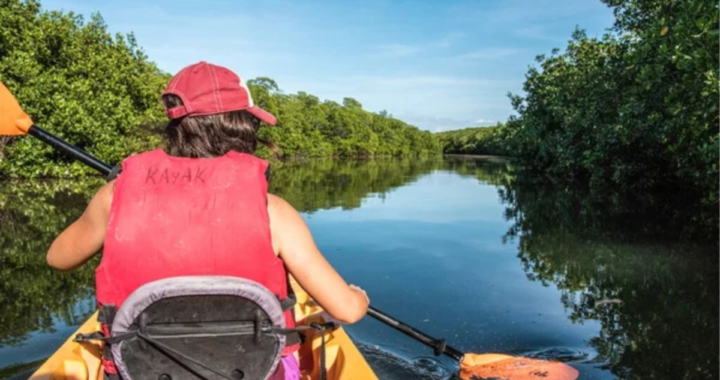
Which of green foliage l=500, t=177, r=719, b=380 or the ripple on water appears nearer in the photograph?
the ripple on water

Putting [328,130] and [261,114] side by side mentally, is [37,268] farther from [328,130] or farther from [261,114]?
[328,130]

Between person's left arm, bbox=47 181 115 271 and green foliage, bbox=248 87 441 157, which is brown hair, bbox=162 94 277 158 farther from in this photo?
green foliage, bbox=248 87 441 157

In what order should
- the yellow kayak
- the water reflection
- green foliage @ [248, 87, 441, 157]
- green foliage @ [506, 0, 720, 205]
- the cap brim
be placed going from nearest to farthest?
1. the cap brim
2. the yellow kayak
3. the water reflection
4. green foliage @ [506, 0, 720, 205]
5. green foliage @ [248, 87, 441, 157]

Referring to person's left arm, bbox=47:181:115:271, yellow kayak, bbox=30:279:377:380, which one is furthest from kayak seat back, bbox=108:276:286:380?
yellow kayak, bbox=30:279:377:380

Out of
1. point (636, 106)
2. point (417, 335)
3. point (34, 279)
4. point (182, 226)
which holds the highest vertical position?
point (636, 106)

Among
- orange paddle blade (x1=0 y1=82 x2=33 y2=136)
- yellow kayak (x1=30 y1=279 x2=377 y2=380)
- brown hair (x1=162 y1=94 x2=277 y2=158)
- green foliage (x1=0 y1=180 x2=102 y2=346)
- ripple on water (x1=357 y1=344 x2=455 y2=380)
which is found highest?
orange paddle blade (x1=0 y1=82 x2=33 y2=136)

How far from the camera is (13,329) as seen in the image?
4.61 metres

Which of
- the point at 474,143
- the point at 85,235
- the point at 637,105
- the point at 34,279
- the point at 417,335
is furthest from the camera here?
the point at 474,143

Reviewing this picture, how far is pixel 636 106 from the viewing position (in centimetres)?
1246

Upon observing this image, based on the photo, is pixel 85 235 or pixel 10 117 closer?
pixel 85 235

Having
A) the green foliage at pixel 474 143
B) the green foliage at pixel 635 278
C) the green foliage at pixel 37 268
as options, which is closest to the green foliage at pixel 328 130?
the green foliage at pixel 474 143

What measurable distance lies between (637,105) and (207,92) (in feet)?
41.9

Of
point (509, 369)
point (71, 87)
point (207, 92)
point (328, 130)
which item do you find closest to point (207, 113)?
point (207, 92)

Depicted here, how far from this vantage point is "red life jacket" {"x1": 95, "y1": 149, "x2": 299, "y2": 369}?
59.7 inches
